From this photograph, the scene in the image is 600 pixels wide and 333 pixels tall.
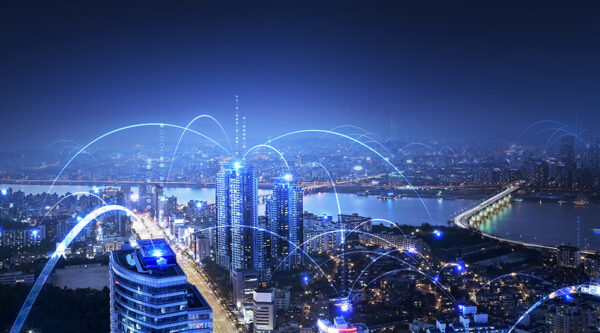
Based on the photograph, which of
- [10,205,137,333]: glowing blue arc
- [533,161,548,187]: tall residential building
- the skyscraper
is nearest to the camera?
[10,205,137,333]: glowing blue arc

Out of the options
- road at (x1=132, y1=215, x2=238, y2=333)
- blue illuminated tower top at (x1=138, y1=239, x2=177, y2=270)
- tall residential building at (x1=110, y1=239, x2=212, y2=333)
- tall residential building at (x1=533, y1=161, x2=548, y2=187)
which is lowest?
road at (x1=132, y1=215, x2=238, y2=333)

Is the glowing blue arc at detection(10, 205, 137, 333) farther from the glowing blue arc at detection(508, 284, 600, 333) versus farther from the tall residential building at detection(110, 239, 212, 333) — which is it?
the glowing blue arc at detection(508, 284, 600, 333)

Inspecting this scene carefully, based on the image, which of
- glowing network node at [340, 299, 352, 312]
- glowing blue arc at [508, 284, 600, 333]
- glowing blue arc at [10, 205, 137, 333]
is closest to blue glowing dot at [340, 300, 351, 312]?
glowing network node at [340, 299, 352, 312]

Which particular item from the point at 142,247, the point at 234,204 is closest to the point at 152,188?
the point at 234,204

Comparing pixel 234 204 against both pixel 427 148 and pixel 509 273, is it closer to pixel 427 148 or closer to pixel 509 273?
pixel 509 273

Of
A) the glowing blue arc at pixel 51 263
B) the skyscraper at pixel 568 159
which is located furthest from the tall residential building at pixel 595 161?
the glowing blue arc at pixel 51 263

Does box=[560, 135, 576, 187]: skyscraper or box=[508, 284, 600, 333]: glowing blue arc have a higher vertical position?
box=[560, 135, 576, 187]: skyscraper

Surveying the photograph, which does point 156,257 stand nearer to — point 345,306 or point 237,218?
point 345,306
